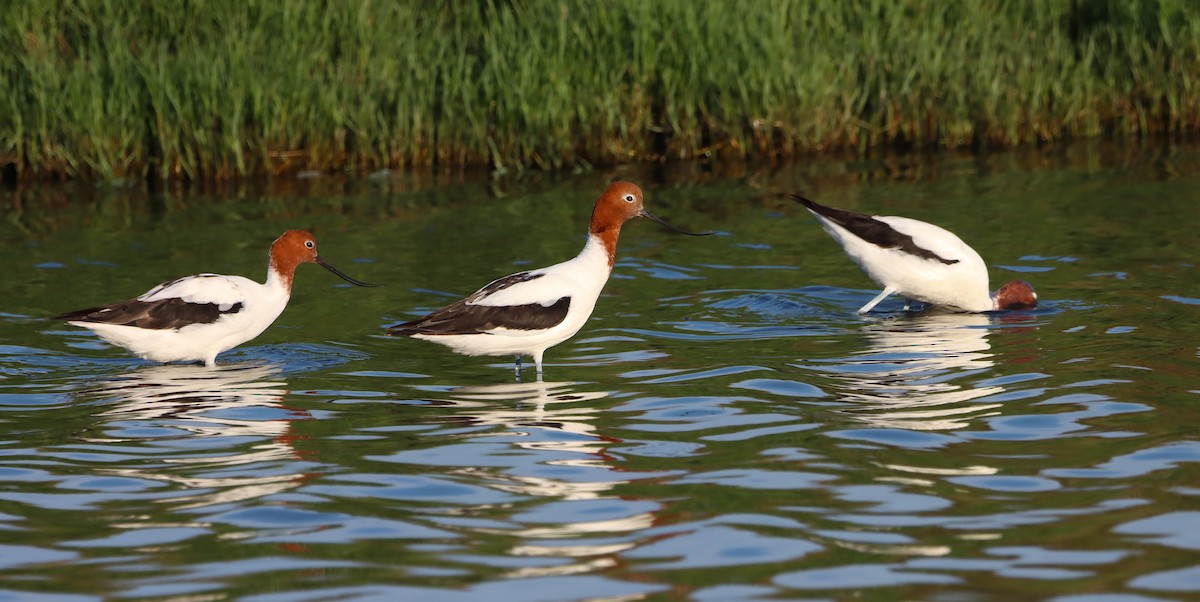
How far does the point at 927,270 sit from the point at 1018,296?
2.23 ft

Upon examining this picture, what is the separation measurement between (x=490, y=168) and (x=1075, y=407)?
10.5 meters

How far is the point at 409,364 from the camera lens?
9.87 metres

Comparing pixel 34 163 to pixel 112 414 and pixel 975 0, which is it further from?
pixel 975 0

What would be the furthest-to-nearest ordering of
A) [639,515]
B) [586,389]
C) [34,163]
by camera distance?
[34,163], [586,389], [639,515]

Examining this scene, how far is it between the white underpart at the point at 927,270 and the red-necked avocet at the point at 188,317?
14.1ft

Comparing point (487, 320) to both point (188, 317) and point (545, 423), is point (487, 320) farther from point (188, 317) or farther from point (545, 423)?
point (188, 317)

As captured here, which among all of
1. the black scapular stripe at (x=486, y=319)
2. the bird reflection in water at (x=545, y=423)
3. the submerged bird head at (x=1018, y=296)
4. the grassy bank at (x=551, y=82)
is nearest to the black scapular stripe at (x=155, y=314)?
the black scapular stripe at (x=486, y=319)

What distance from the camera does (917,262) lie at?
11.3m

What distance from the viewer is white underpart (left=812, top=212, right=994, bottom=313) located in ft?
37.0

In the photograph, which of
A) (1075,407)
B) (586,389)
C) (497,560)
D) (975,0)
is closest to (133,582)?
(497,560)

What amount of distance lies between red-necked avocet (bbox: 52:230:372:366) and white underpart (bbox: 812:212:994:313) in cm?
429

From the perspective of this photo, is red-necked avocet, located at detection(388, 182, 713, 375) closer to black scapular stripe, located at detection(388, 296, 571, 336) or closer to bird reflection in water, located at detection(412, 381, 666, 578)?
black scapular stripe, located at detection(388, 296, 571, 336)

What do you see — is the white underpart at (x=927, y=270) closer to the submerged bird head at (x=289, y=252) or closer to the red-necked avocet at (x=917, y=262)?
the red-necked avocet at (x=917, y=262)

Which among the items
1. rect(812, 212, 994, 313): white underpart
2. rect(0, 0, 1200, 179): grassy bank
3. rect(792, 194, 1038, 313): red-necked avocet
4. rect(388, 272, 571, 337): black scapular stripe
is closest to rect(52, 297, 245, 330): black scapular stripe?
rect(388, 272, 571, 337): black scapular stripe
